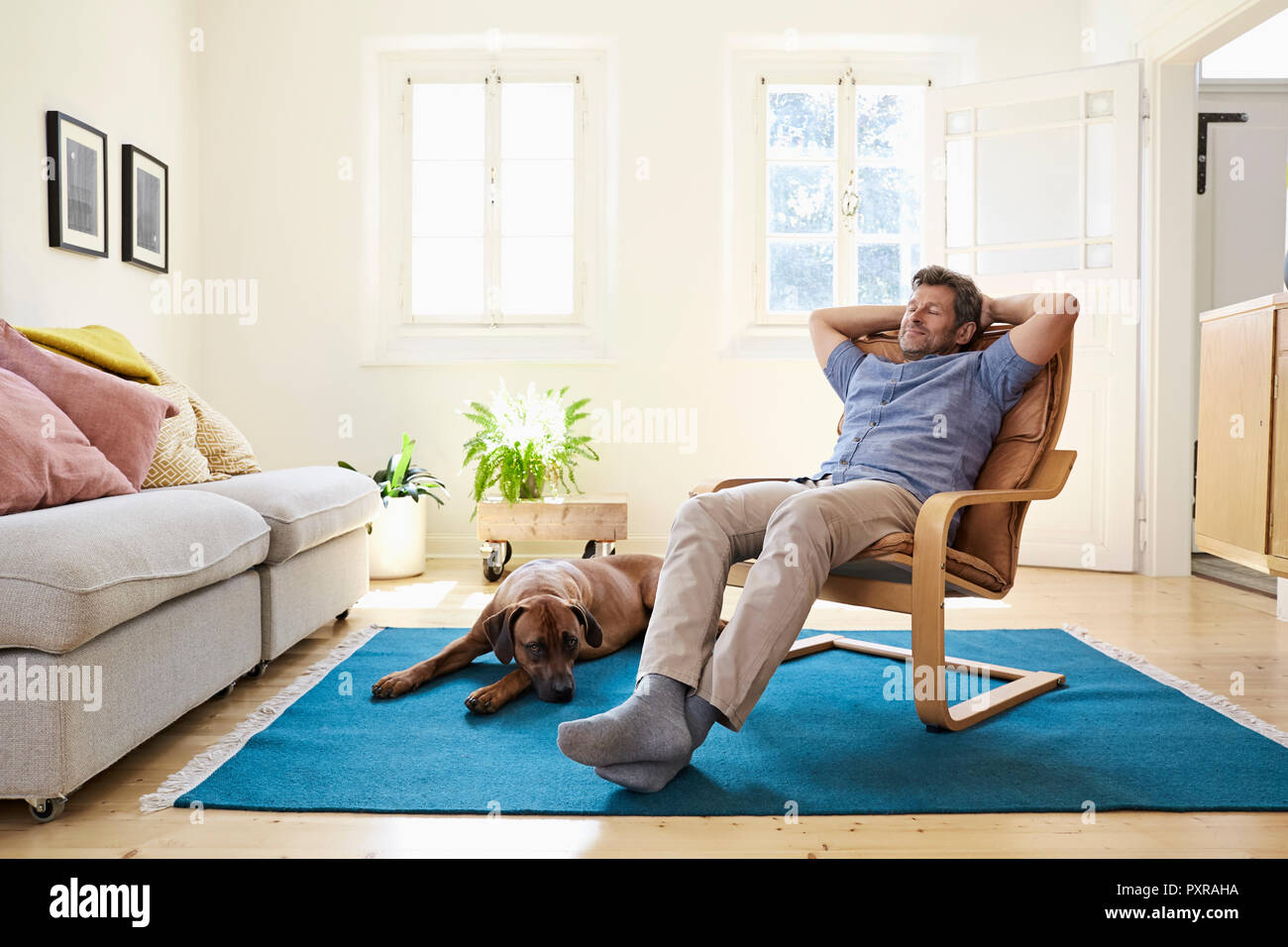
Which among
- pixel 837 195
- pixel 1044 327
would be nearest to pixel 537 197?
pixel 837 195

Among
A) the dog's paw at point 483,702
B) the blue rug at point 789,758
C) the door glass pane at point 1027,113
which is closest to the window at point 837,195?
the door glass pane at point 1027,113

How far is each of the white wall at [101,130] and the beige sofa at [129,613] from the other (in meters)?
1.40

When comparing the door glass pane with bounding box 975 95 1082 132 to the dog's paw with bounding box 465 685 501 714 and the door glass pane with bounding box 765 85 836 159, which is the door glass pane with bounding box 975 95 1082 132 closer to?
the door glass pane with bounding box 765 85 836 159

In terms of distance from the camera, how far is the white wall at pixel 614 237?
4.43 m

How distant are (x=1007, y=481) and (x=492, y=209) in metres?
3.17

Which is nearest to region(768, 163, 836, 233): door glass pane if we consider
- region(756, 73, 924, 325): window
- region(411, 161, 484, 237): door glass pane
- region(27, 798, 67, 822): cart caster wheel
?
region(756, 73, 924, 325): window

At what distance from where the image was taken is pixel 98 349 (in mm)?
2518

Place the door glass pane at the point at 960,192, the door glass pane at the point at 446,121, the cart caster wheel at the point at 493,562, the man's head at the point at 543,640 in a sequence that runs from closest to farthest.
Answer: the man's head at the point at 543,640 → the cart caster wheel at the point at 493,562 → the door glass pane at the point at 960,192 → the door glass pane at the point at 446,121

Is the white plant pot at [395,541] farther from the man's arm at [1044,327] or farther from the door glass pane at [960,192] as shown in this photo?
the door glass pane at [960,192]

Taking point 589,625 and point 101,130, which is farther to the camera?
point 101,130

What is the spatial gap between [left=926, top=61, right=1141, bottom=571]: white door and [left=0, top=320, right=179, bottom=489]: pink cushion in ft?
11.2

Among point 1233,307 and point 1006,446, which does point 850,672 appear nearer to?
point 1006,446

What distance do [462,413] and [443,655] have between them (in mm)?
2144

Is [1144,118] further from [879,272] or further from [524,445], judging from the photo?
[524,445]
